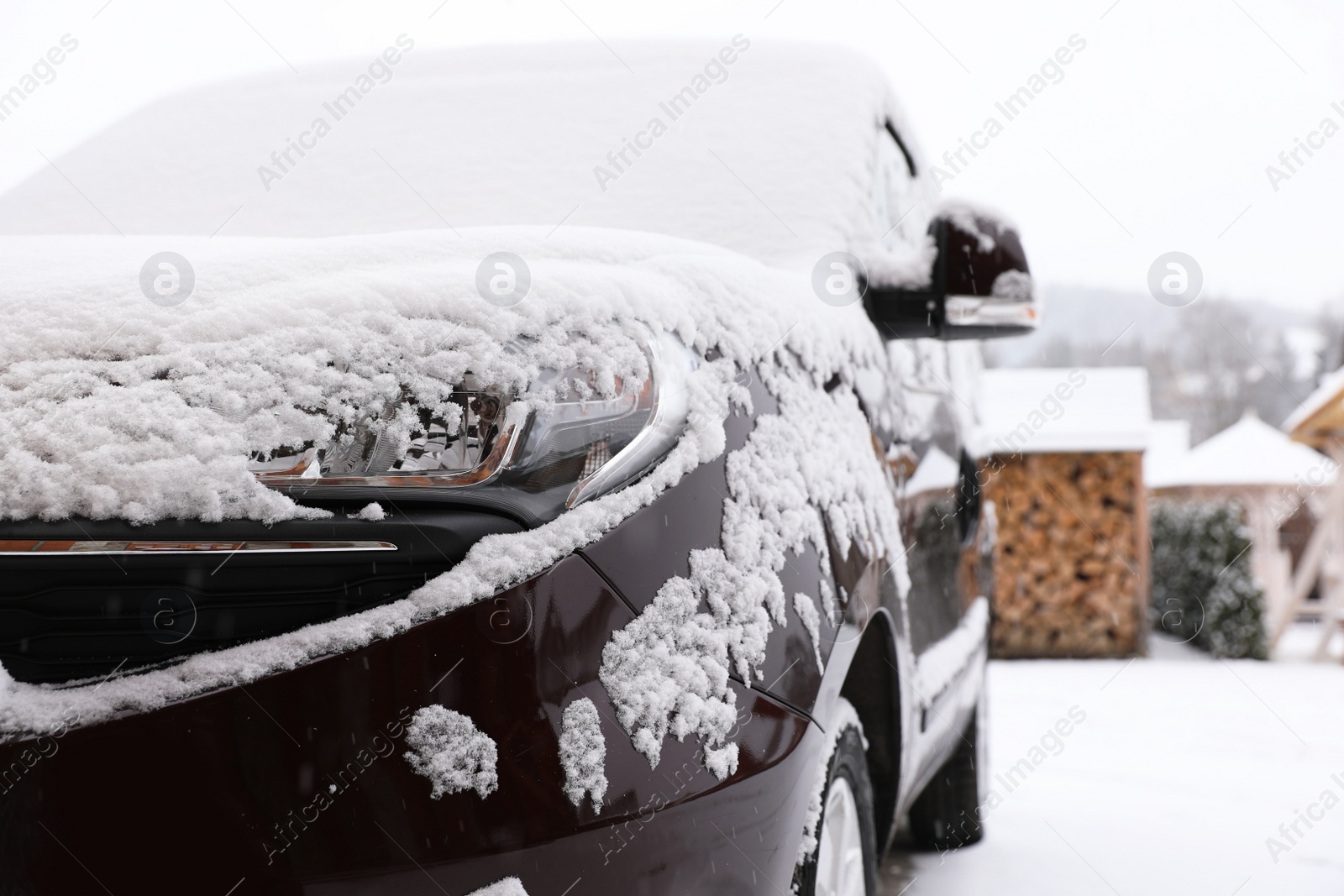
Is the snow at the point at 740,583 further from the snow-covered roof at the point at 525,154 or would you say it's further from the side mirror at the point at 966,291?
the snow-covered roof at the point at 525,154

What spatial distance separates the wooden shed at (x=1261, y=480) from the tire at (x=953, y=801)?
8.44 m

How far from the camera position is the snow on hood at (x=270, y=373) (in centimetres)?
94

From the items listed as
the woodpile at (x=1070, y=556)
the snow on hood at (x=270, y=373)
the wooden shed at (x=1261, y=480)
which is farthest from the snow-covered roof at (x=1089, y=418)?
the snow on hood at (x=270, y=373)

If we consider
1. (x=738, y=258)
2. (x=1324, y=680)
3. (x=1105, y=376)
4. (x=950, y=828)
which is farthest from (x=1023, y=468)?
(x=738, y=258)

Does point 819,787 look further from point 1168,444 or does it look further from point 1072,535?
point 1168,444

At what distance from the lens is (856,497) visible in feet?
4.87

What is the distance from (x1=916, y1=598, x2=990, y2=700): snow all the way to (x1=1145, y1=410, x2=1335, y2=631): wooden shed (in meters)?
8.73

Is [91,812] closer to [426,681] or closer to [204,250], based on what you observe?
[426,681]

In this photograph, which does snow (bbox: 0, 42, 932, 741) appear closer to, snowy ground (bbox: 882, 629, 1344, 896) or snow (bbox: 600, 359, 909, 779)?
snow (bbox: 600, 359, 909, 779)

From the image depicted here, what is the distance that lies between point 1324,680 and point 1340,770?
13.6 ft

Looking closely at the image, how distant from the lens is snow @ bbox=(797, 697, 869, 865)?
4.16ft

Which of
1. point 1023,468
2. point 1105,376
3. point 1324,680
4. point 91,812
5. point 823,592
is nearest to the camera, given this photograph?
point 91,812

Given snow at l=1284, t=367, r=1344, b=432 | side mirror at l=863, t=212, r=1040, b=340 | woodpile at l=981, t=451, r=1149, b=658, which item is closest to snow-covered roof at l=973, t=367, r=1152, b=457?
woodpile at l=981, t=451, r=1149, b=658

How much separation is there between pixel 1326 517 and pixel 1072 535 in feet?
9.57
